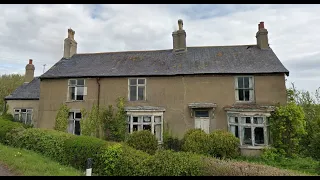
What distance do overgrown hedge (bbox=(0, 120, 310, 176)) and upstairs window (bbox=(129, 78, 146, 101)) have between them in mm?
6607

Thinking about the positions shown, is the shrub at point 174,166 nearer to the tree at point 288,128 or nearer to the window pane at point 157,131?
the window pane at point 157,131

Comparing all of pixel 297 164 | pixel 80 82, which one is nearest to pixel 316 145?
pixel 297 164

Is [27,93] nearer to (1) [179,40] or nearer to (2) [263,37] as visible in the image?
(1) [179,40]

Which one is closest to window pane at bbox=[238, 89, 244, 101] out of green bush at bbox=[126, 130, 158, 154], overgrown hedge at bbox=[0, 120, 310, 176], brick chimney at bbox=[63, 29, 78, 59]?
green bush at bbox=[126, 130, 158, 154]

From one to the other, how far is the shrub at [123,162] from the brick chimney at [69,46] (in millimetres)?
14930

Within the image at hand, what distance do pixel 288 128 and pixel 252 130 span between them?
2.10m

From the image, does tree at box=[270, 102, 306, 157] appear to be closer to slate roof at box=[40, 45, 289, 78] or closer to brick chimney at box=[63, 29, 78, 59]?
slate roof at box=[40, 45, 289, 78]

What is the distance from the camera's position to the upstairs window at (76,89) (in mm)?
17469

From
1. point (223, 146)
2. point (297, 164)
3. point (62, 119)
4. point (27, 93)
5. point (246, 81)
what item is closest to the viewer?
point (297, 164)

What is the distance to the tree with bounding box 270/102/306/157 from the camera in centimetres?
1352

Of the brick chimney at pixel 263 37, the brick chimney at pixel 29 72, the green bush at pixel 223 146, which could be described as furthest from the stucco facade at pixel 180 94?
the brick chimney at pixel 29 72

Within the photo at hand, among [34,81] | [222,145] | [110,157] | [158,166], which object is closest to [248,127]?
[222,145]

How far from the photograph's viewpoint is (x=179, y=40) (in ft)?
63.7
